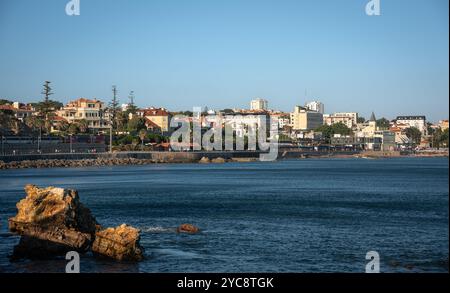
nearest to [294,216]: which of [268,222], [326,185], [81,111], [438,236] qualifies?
[268,222]

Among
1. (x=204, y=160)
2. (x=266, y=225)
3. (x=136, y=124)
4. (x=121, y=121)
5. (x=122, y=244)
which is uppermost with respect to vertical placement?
(x=121, y=121)

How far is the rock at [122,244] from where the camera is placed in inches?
1271

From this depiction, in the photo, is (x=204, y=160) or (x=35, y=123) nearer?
(x=35, y=123)

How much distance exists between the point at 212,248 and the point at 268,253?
3.16 meters

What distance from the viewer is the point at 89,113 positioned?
185625 millimetres

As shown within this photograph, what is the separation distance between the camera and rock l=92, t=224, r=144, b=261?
106 feet

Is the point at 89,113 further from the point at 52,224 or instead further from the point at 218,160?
the point at 52,224

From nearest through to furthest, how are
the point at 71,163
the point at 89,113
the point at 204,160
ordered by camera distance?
the point at 71,163
the point at 204,160
the point at 89,113

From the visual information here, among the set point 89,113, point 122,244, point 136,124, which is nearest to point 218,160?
point 136,124

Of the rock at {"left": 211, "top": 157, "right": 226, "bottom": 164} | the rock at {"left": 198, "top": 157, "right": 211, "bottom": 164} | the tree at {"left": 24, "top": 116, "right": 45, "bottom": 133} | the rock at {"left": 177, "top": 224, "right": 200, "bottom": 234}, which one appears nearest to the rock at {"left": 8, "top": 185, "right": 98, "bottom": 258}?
the rock at {"left": 177, "top": 224, "right": 200, "bottom": 234}

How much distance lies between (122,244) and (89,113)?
158 meters

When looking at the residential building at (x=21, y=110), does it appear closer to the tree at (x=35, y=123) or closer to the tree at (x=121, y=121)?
the tree at (x=121, y=121)
